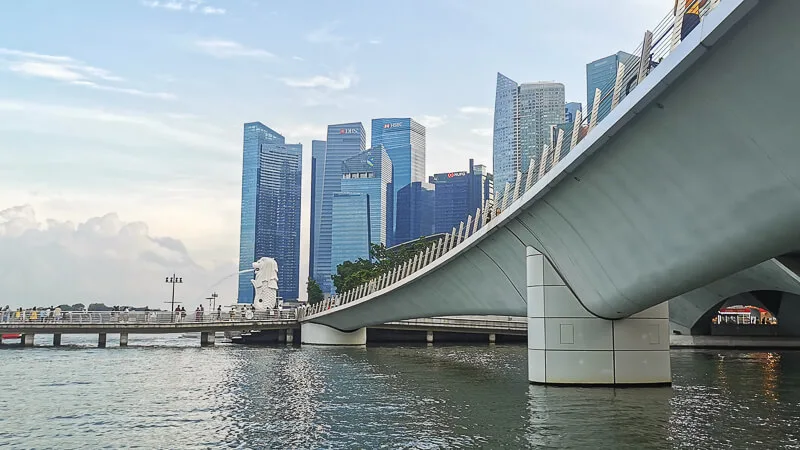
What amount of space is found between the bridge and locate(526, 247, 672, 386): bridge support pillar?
0.04 metres

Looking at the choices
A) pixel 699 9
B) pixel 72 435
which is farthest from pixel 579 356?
pixel 72 435

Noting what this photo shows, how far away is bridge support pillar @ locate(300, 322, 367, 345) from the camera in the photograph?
64062 mm

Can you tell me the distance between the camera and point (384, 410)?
20.3m

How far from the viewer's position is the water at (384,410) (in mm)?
15641

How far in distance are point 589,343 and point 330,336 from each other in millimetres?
42471

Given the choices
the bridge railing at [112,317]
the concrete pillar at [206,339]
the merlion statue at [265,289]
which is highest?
the merlion statue at [265,289]

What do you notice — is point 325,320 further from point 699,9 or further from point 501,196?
point 699,9

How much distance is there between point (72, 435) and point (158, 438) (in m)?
2.22

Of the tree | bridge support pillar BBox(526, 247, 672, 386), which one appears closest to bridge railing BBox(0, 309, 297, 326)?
bridge support pillar BBox(526, 247, 672, 386)

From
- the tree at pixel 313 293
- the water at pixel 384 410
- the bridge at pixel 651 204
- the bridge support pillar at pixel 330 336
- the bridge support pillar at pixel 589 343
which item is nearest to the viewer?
the bridge at pixel 651 204

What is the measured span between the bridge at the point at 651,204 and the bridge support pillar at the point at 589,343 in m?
0.04

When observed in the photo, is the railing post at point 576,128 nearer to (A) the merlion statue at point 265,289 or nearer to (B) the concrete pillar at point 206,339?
(B) the concrete pillar at point 206,339

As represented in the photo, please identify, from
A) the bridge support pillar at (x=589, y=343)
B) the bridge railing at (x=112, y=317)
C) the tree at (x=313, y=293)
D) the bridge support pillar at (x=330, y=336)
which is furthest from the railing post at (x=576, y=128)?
the tree at (x=313, y=293)

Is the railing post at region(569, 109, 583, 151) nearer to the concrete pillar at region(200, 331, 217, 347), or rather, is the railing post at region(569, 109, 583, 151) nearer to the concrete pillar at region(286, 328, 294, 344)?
the concrete pillar at region(200, 331, 217, 347)
